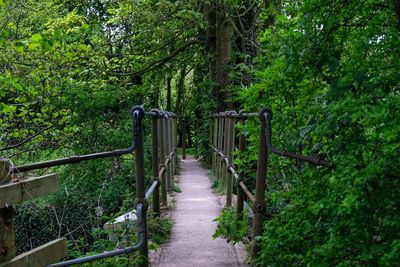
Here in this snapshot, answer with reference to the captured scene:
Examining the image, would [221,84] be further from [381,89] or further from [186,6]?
[381,89]

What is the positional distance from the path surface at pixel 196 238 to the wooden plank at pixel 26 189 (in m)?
1.73

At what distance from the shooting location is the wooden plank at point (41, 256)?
2.37 meters

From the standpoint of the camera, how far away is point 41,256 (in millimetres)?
2559

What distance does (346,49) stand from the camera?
262 cm

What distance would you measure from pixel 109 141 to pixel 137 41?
4752 millimetres

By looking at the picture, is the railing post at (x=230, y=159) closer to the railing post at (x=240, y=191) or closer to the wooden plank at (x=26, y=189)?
the railing post at (x=240, y=191)

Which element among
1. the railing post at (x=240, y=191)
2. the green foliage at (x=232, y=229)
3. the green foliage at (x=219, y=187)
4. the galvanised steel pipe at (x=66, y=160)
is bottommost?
the green foliage at (x=219, y=187)

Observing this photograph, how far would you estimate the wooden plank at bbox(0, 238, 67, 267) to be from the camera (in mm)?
2371

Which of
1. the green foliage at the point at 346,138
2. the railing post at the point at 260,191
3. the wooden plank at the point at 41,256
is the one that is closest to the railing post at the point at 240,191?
the railing post at the point at 260,191

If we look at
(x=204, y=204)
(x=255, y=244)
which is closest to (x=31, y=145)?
(x=204, y=204)

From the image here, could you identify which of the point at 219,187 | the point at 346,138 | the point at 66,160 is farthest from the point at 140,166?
the point at 219,187

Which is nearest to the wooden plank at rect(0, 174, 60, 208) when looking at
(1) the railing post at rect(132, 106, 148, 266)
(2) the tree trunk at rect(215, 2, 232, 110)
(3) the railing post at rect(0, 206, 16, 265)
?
(3) the railing post at rect(0, 206, 16, 265)

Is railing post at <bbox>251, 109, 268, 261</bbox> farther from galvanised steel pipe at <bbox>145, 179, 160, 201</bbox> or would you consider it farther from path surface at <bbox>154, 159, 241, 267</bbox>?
galvanised steel pipe at <bbox>145, 179, 160, 201</bbox>

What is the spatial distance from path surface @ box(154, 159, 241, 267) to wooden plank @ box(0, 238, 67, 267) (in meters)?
1.50
